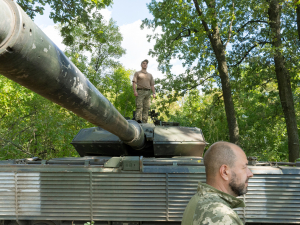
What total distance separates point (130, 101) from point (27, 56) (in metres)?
25.7

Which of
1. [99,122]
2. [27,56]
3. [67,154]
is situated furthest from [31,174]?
[67,154]

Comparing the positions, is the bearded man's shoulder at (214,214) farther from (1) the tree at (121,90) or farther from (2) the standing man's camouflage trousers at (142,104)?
(1) the tree at (121,90)

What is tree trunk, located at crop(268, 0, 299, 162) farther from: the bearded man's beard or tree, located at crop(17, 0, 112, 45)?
the bearded man's beard

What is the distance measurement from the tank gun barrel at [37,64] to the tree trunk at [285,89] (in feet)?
32.7

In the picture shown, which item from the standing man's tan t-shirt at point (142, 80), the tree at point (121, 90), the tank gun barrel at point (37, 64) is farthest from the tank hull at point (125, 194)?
the tree at point (121, 90)

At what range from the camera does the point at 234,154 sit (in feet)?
5.49

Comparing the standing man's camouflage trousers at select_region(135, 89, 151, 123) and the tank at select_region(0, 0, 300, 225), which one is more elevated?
the standing man's camouflage trousers at select_region(135, 89, 151, 123)

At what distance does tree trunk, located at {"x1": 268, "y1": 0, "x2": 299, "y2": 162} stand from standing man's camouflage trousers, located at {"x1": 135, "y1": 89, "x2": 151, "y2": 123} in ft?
19.6

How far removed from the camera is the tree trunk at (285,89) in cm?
1048

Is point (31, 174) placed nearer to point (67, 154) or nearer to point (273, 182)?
point (273, 182)

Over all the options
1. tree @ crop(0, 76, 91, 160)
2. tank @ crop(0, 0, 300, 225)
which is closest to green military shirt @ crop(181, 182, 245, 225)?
tank @ crop(0, 0, 300, 225)

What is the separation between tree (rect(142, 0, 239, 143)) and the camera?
10969 mm

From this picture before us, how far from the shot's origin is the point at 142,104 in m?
6.77

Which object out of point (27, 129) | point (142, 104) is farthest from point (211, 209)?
point (27, 129)
